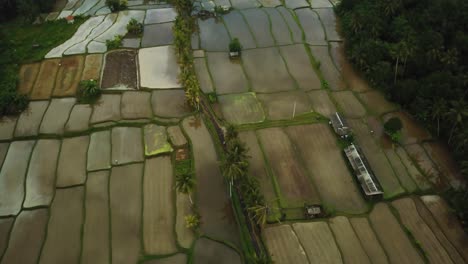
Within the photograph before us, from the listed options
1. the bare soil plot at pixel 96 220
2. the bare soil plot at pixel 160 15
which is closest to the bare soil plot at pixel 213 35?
the bare soil plot at pixel 160 15

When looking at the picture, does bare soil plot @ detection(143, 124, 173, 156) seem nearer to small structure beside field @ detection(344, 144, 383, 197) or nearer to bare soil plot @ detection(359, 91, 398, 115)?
small structure beside field @ detection(344, 144, 383, 197)

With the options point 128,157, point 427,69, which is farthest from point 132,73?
point 427,69

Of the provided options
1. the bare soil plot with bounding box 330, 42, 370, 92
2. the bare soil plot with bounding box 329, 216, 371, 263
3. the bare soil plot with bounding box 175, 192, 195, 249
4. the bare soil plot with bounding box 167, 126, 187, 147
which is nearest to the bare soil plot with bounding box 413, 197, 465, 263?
the bare soil plot with bounding box 329, 216, 371, 263

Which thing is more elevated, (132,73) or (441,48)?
(132,73)

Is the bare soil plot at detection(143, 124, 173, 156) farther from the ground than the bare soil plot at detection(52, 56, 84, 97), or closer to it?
closer to it

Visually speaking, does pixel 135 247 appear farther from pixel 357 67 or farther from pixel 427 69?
pixel 427 69

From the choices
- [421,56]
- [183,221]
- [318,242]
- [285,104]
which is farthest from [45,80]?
[421,56]

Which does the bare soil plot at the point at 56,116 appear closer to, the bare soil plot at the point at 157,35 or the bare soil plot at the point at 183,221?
the bare soil plot at the point at 157,35
